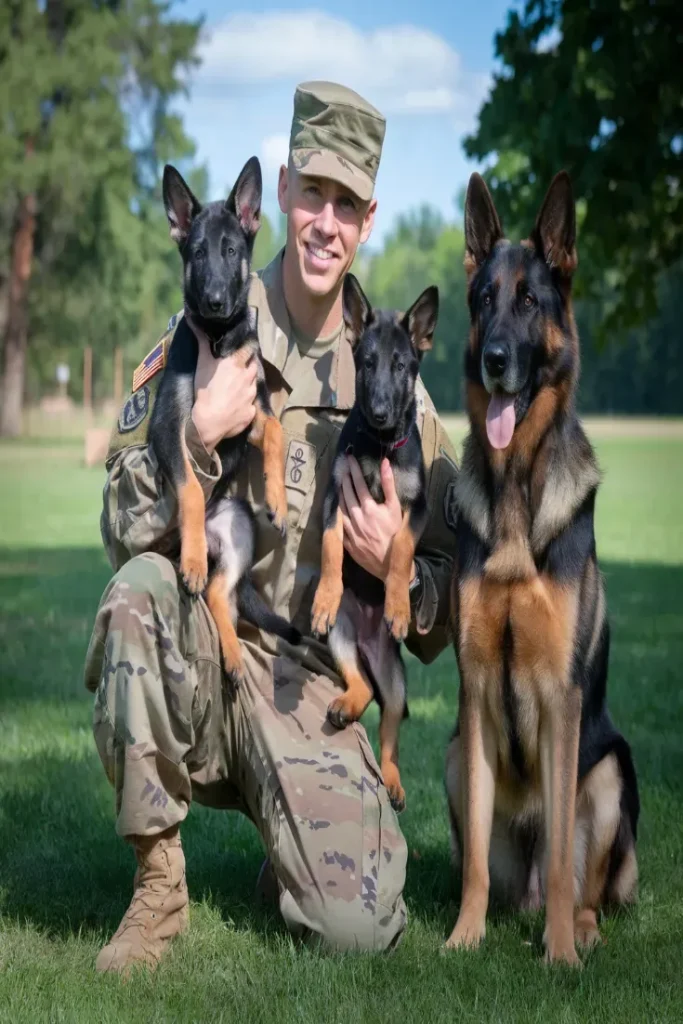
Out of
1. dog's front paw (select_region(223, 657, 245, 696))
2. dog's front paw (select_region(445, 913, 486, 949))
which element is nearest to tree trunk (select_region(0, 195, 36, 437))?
dog's front paw (select_region(223, 657, 245, 696))

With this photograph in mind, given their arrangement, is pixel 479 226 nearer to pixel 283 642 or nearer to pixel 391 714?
pixel 283 642

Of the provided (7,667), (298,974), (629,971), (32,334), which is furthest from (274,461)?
(32,334)

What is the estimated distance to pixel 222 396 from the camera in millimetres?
3936

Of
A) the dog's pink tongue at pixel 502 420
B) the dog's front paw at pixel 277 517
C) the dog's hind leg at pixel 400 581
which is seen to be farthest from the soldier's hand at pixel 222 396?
the dog's pink tongue at pixel 502 420

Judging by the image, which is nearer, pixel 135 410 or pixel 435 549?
pixel 135 410

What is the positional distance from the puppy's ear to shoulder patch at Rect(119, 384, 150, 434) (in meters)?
0.77

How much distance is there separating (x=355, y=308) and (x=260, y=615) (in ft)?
3.77

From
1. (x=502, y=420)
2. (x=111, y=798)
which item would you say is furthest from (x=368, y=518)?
(x=111, y=798)

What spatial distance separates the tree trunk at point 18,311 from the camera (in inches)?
1510

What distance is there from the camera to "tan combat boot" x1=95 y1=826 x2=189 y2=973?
3549 mm

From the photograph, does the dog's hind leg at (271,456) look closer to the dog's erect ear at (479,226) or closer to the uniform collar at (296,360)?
the uniform collar at (296,360)

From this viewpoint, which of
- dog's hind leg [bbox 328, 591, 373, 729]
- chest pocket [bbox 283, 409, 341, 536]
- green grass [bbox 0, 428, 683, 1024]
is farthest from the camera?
chest pocket [bbox 283, 409, 341, 536]

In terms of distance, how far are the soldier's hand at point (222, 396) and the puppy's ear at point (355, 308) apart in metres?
0.44

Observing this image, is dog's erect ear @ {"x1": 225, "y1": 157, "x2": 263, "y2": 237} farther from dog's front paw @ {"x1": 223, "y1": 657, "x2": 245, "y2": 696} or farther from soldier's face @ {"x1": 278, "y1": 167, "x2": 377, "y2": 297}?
dog's front paw @ {"x1": 223, "y1": 657, "x2": 245, "y2": 696}
